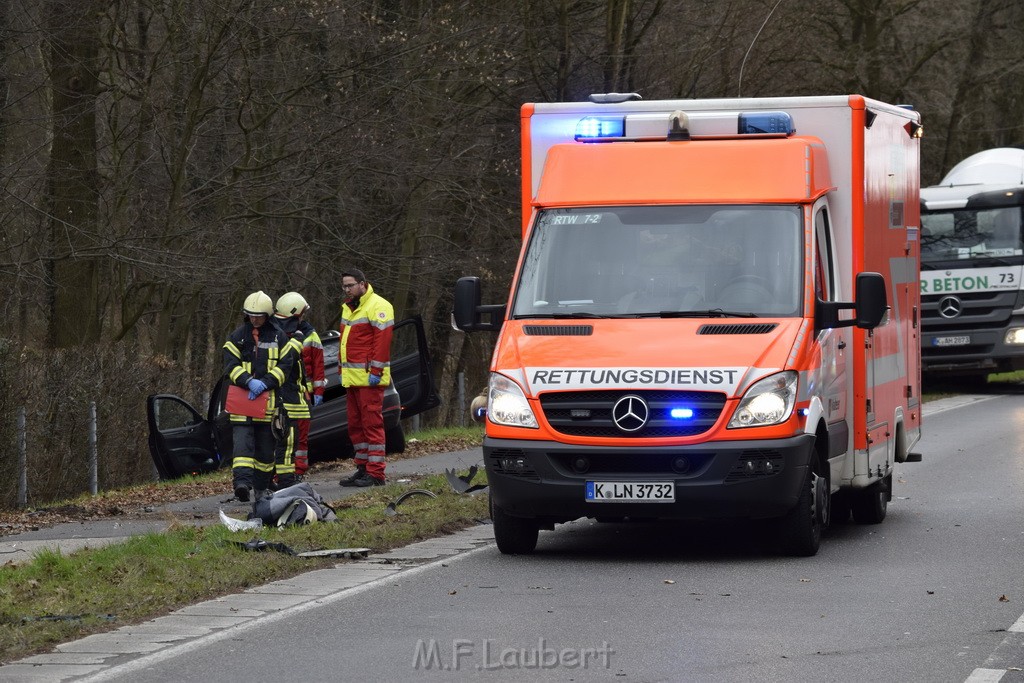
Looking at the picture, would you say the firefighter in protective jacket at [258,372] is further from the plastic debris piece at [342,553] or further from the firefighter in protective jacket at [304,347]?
the plastic debris piece at [342,553]

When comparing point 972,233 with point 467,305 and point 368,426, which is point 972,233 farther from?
point 467,305

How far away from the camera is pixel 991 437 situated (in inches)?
774

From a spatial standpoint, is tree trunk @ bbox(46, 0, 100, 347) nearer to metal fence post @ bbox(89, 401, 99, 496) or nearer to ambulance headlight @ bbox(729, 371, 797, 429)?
metal fence post @ bbox(89, 401, 99, 496)

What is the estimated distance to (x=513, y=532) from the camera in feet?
33.2

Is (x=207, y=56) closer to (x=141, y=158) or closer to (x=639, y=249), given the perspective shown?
(x=141, y=158)

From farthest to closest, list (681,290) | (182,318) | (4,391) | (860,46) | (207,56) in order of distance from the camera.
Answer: (860,46), (182,318), (207,56), (4,391), (681,290)

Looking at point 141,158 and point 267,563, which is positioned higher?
point 141,158

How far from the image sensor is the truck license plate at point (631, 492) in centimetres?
940

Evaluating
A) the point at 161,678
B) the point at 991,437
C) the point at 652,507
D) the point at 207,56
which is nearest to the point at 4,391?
the point at 207,56

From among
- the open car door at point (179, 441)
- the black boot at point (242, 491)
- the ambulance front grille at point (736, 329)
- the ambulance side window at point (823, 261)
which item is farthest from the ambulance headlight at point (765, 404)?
the open car door at point (179, 441)

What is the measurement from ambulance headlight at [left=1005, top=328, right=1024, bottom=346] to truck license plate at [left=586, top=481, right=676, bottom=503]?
20090 millimetres

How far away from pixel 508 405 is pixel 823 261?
2.27 metres

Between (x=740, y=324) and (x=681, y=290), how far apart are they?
501mm

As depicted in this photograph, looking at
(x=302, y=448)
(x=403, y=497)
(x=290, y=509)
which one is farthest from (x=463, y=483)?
(x=302, y=448)
